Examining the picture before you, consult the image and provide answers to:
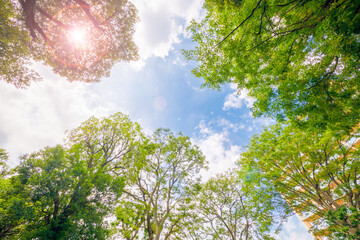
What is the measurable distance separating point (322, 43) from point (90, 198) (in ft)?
45.0

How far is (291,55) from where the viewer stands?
191 inches

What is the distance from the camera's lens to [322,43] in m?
4.24

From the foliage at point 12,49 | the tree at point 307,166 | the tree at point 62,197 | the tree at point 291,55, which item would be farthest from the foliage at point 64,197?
the tree at point 307,166

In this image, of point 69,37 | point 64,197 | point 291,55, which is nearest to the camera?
point 291,55

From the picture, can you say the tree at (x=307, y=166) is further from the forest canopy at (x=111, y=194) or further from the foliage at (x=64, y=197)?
the foliage at (x=64, y=197)

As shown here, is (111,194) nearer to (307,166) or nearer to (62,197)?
(62,197)

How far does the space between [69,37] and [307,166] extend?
67.4 ft

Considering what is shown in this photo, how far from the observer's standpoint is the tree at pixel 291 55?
3.65 metres

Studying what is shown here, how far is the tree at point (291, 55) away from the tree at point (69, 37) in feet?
23.7

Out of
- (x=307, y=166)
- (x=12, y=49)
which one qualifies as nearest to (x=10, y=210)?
(x=12, y=49)

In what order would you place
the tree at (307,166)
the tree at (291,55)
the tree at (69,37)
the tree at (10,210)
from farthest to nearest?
the tree at (307,166)
the tree at (69,37)
the tree at (10,210)
the tree at (291,55)

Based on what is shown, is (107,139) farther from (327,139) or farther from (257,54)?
(327,139)

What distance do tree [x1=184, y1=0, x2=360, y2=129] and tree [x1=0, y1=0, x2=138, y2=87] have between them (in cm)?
723

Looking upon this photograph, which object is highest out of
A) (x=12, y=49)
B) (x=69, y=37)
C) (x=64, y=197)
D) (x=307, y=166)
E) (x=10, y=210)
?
(x=69, y=37)
